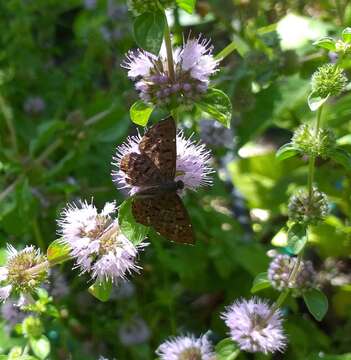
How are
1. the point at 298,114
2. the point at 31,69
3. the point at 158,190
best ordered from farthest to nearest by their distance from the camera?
the point at 31,69, the point at 298,114, the point at 158,190

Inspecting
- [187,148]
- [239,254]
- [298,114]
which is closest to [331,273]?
[239,254]

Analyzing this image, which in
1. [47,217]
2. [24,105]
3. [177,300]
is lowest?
[177,300]

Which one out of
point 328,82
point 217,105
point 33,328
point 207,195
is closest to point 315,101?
point 328,82

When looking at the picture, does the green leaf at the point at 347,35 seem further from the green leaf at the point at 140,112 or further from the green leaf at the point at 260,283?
the green leaf at the point at 260,283

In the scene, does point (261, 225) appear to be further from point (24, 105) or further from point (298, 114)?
point (24, 105)

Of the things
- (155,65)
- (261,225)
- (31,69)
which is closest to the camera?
(155,65)

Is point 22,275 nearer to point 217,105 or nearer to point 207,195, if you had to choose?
point 217,105

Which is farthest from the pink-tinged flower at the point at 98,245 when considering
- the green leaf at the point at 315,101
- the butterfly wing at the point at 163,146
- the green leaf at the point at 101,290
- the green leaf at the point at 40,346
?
the green leaf at the point at 315,101
